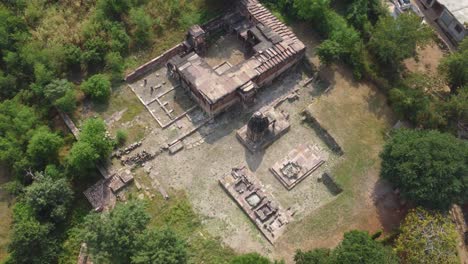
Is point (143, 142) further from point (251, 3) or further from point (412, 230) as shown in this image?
point (412, 230)

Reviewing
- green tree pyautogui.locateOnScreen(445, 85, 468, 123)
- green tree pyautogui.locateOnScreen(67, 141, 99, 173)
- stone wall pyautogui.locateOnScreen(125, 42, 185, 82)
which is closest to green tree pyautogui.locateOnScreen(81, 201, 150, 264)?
green tree pyautogui.locateOnScreen(67, 141, 99, 173)

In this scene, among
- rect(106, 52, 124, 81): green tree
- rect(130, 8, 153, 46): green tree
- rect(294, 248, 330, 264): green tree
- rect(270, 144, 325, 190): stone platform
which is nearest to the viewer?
rect(294, 248, 330, 264): green tree

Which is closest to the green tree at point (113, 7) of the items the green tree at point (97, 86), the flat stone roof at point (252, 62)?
the green tree at point (97, 86)

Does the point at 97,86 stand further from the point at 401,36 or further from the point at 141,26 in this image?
the point at 401,36

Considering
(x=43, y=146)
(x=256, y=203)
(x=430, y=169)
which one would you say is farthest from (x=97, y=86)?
(x=430, y=169)

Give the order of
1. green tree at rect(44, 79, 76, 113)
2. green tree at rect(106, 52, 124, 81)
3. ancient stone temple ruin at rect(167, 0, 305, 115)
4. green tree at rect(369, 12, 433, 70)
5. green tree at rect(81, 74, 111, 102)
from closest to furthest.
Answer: green tree at rect(44, 79, 76, 113)
ancient stone temple ruin at rect(167, 0, 305, 115)
green tree at rect(369, 12, 433, 70)
green tree at rect(81, 74, 111, 102)
green tree at rect(106, 52, 124, 81)

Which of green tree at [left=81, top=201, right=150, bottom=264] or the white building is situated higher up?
green tree at [left=81, top=201, right=150, bottom=264]

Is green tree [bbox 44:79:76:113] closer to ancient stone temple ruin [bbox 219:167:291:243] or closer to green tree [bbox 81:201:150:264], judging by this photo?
green tree [bbox 81:201:150:264]

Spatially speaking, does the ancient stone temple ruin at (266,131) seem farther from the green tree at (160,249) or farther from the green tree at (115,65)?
the green tree at (115,65)
